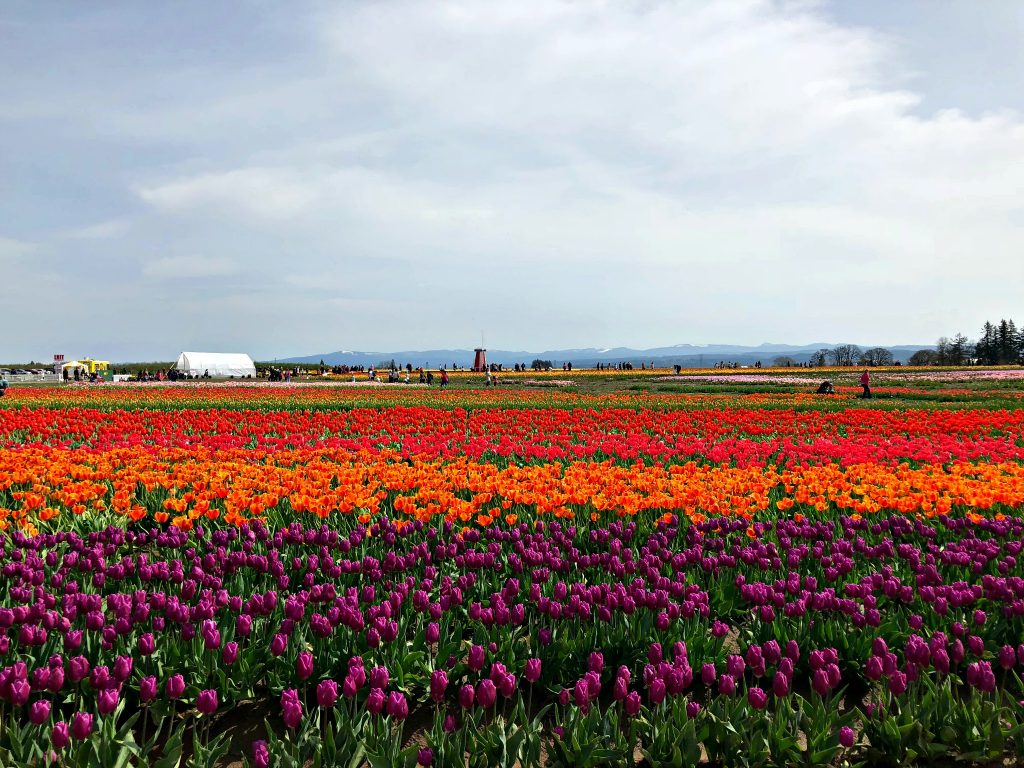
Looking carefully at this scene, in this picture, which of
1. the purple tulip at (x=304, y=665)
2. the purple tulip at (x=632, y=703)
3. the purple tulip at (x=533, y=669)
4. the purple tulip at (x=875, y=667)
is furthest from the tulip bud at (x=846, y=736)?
the purple tulip at (x=304, y=665)

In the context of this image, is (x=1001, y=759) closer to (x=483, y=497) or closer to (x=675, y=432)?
(x=483, y=497)

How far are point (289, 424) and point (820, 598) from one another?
1416cm

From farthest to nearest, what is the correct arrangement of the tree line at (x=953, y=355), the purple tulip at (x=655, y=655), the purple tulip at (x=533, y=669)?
the tree line at (x=953, y=355) < the purple tulip at (x=655, y=655) < the purple tulip at (x=533, y=669)

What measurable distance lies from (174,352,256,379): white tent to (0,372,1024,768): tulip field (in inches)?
3202

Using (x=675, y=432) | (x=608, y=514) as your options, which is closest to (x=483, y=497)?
(x=608, y=514)

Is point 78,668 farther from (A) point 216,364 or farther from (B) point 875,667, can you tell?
(A) point 216,364

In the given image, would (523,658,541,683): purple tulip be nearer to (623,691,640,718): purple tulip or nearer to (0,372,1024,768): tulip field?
(0,372,1024,768): tulip field

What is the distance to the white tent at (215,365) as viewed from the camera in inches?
3371

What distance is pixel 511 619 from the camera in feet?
14.4

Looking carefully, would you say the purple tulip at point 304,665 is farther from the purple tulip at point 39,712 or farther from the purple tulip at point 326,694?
the purple tulip at point 39,712

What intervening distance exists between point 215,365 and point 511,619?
91638 millimetres

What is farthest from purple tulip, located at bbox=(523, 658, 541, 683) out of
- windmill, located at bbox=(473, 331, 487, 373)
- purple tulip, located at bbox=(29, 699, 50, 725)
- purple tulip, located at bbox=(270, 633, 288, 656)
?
windmill, located at bbox=(473, 331, 487, 373)

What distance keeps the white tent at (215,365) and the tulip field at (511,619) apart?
3202 inches

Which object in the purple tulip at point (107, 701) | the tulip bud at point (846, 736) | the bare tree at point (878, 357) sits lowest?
the tulip bud at point (846, 736)
